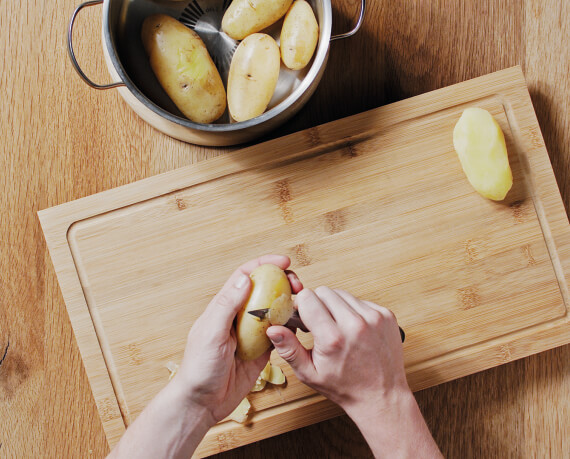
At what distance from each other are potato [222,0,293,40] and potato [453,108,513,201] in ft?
1.37

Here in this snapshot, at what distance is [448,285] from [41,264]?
2.84ft

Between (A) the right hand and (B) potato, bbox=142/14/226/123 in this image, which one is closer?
(A) the right hand

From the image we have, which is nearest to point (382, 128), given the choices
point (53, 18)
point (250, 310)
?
point (250, 310)

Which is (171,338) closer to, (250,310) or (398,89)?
(250,310)

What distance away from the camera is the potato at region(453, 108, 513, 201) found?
3.18 feet

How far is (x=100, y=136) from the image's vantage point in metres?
1.08

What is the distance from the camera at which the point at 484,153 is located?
97 centimetres

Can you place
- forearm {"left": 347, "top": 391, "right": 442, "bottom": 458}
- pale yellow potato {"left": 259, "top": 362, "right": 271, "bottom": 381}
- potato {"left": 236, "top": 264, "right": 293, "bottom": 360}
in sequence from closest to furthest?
potato {"left": 236, "top": 264, "right": 293, "bottom": 360}, forearm {"left": 347, "top": 391, "right": 442, "bottom": 458}, pale yellow potato {"left": 259, "top": 362, "right": 271, "bottom": 381}

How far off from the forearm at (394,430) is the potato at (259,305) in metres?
0.23

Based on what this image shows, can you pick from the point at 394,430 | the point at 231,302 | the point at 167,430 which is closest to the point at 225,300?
the point at 231,302

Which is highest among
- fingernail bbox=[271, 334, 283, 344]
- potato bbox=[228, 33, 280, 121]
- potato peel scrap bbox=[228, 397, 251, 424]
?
potato bbox=[228, 33, 280, 121]

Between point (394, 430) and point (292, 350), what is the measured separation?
0.81ft

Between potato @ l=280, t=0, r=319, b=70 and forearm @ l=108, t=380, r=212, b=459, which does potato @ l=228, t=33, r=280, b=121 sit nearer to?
potato @ l=280, t=0, r=319, b=70

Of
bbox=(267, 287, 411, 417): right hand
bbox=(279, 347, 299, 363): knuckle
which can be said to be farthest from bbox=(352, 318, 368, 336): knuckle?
bbox=(279, 347, 299, 363): knuckle
